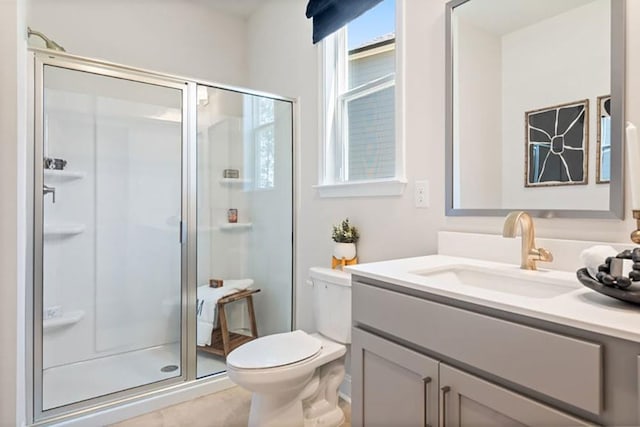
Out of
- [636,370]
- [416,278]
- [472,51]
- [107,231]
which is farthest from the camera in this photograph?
[107,231]

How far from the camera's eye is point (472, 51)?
1456mm

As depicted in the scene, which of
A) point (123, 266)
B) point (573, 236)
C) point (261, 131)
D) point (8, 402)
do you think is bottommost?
point (8, 402)

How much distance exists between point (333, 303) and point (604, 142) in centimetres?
123

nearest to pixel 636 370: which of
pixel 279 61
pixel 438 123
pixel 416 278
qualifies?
pixel 416 278

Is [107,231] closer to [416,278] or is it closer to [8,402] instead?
[8,402]

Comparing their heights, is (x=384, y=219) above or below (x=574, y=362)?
above

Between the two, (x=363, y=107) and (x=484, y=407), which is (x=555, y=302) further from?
(x=363, y=107)

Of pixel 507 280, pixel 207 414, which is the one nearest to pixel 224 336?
pixel 207 414

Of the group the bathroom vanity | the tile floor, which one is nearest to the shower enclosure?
the tile floor

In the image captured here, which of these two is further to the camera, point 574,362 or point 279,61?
point 279,61

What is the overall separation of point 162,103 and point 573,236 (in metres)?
2.31

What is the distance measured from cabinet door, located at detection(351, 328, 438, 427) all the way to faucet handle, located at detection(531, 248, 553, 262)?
49 centimetres

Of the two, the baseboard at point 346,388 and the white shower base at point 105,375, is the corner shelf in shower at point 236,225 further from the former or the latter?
the baseboard at point 346,388

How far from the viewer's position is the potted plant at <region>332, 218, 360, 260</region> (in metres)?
1.93
